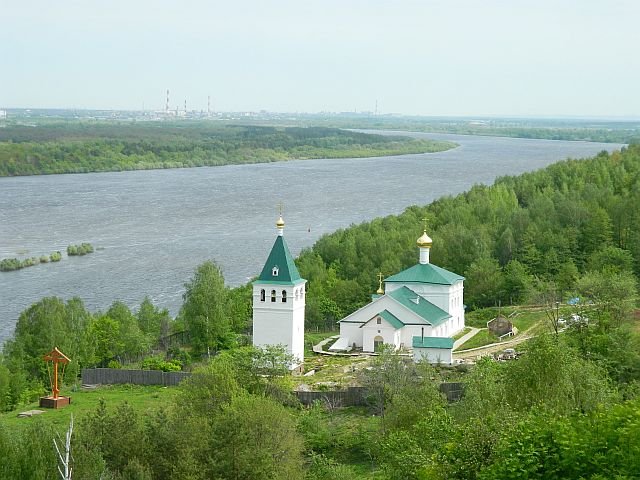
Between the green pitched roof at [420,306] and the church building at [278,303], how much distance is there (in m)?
2.81

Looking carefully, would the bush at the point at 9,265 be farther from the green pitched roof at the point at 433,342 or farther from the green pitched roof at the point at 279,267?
the green pitched roof at the point at 433,342

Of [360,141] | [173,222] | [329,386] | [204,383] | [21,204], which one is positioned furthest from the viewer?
[360,141]

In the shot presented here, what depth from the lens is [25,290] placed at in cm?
3222

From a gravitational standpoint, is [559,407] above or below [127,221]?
above

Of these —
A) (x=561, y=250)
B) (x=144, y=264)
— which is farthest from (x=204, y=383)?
(x=144, y=264)

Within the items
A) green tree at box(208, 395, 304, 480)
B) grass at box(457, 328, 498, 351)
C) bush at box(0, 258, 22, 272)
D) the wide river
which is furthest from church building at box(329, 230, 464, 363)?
bush at box(0, 258, 22, 272)

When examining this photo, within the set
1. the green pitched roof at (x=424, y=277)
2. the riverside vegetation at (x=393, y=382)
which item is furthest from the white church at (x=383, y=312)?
the riverside vegetation at (x=393, y=382)

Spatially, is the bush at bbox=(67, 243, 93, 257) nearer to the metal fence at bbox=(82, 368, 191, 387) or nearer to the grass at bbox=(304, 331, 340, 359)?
the grass at bbox=(304, 331, 340, 359)

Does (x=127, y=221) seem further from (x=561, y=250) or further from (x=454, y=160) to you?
(x=454, y=160)

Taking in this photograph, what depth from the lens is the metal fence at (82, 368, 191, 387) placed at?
20.1m

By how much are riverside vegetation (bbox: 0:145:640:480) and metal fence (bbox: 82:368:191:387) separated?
999mm

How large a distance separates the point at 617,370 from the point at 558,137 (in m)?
134

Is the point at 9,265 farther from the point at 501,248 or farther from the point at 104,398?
the point at 104,398

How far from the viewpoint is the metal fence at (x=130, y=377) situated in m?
20.1
